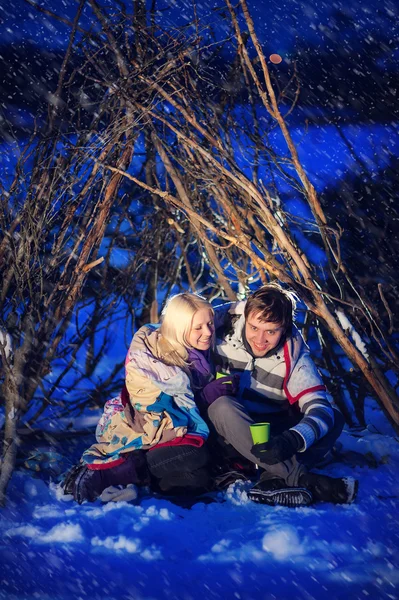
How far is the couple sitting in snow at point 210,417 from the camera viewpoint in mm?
2824

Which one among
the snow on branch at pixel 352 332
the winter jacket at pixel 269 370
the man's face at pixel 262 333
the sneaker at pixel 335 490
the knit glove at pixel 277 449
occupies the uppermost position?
the snow on branch at pixel 352 332

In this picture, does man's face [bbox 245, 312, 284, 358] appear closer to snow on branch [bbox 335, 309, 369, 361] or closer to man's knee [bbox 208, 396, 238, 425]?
man's knee [bbox 208, 396, 238, 425]

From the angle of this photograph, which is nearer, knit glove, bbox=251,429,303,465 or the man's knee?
knit glove, bbox=251,429,303,465

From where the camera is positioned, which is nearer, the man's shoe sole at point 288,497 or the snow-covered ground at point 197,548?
the snow-covered ground at point 197,548

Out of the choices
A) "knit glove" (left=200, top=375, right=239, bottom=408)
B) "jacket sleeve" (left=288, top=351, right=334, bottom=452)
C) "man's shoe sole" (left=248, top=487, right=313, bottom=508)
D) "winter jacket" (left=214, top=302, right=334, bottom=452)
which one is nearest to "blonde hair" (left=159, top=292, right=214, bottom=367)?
"knit glove" (left=200, top=375, right=239, bottom=408)

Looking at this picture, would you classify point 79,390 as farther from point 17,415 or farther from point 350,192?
point 350,192

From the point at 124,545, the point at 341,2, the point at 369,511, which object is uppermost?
the point at 341,2

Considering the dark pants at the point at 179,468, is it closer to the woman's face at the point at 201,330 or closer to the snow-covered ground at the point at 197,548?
the snow-covered ground at the point at 197,548

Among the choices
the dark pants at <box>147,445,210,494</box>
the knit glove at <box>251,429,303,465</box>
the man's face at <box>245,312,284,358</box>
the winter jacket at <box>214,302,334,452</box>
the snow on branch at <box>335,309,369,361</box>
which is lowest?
the dark pants at <box>147,445,210,494</box>

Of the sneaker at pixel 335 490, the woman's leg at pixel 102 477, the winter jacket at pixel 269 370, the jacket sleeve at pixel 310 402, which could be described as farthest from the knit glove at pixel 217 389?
the sneaker at pixel 335 490

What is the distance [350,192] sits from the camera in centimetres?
494

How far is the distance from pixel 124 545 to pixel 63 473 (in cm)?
90

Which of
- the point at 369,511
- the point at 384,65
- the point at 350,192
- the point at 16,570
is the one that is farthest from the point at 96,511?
the point at 384,65

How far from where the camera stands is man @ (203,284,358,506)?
109 inches
